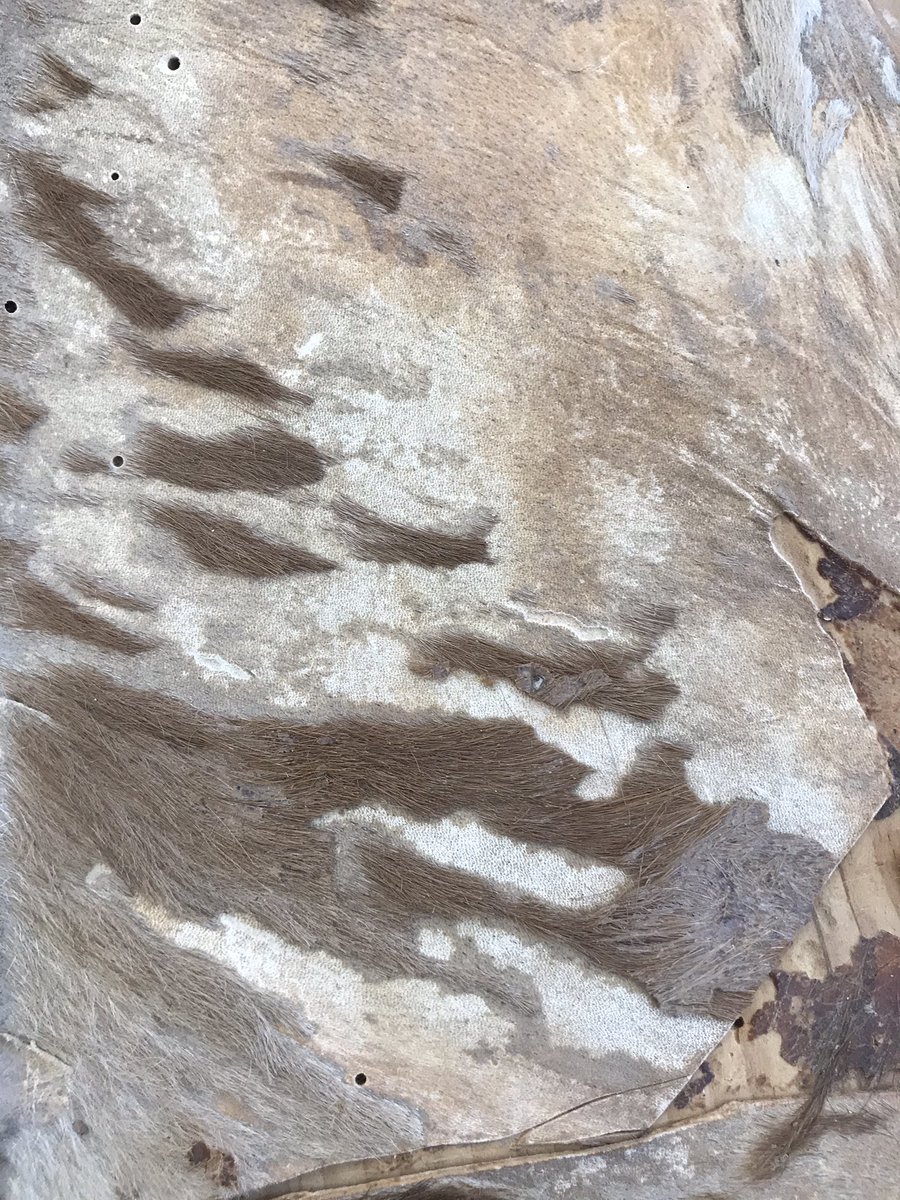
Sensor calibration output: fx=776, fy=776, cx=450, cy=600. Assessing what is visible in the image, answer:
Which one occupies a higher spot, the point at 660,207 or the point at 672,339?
the point at 660,207

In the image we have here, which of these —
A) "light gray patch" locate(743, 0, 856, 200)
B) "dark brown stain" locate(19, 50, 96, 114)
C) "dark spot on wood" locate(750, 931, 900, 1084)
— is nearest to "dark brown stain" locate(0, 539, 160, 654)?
"dark brown stain" locate(19, 50, 96, 114)

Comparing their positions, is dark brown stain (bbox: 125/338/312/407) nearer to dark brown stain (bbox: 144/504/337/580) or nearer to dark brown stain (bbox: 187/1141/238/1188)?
dark brown stain (bbox: 144/504/337/580)

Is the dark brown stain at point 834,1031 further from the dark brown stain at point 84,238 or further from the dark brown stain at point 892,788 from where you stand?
the dark brown stain at point 84,238

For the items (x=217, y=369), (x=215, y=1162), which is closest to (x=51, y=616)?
(x=217, y=369)

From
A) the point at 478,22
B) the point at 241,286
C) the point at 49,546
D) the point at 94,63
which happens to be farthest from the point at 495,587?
the point at 94,63

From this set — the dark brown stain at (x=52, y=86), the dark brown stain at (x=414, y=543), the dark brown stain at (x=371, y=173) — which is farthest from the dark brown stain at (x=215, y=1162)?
the dark brown stain at (x=52, y=86)

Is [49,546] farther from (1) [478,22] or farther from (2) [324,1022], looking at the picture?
(1) [478,22]

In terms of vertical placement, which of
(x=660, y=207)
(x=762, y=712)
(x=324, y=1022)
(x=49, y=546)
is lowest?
(x=324, y=1022)

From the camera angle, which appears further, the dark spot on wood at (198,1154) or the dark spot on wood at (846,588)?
the dark spot on wood at (846,588)
